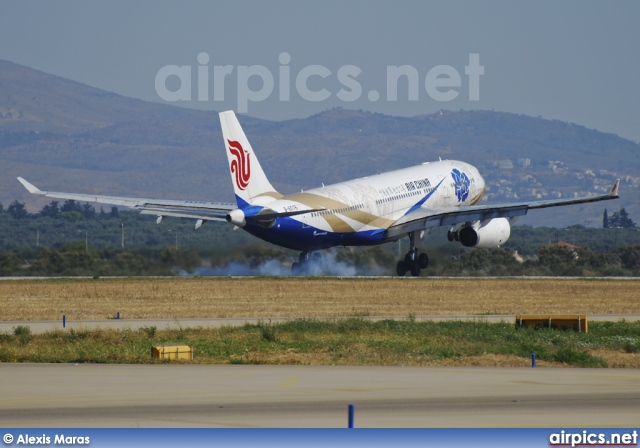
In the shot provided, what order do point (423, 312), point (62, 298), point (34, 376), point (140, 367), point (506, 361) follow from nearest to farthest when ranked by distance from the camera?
point (34, 376)
point (140, 367)
point (506, 361)
point (423, 312)
point (62, 298)

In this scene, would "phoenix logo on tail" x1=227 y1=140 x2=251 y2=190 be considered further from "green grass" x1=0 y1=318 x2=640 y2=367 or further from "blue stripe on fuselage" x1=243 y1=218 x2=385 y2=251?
"green grass" x1=0 y1=318 x2=640 y2=367

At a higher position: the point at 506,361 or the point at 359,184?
the point at 359,184

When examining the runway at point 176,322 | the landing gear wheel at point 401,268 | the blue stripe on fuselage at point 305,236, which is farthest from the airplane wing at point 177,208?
the runway at point 176,322

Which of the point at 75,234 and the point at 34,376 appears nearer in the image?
the point at 34,376

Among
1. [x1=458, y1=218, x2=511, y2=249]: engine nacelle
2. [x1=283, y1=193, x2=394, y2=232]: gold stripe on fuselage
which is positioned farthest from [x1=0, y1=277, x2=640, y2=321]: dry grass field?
[x1=283, y1=193, x2=394, y2=232]: gold stripe on fuselage

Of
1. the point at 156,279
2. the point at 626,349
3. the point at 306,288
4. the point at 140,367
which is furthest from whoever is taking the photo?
the point at 156,279

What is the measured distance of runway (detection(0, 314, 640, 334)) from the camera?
43.1 metres

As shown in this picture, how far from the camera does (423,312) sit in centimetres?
5156

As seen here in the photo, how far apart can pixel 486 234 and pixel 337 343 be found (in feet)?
131

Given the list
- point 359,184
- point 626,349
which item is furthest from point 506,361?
point 359,184

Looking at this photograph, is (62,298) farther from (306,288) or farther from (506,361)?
(506,361)

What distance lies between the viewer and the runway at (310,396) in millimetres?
22875

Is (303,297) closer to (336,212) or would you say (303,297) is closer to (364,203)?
(336,212)

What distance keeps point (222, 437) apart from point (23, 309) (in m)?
32.9
